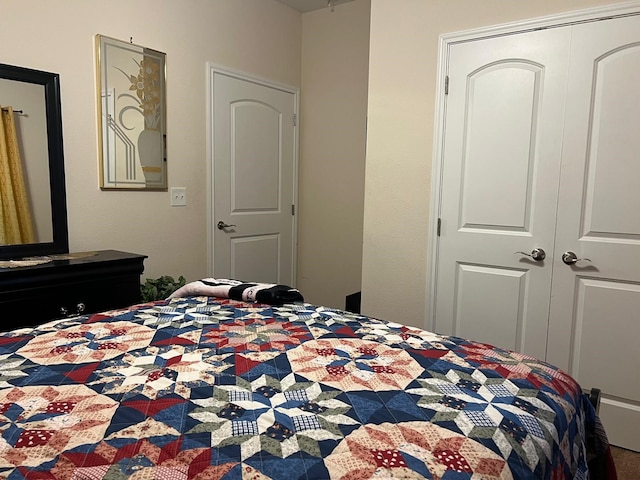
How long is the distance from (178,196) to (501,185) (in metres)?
2.03

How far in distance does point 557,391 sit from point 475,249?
153 centimetres

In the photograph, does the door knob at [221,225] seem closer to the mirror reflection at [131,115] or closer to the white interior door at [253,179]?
the white interior door at [253,179]

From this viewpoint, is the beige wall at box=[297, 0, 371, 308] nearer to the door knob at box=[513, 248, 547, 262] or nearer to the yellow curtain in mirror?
the door knob at box=[513, 248, 547, 262]

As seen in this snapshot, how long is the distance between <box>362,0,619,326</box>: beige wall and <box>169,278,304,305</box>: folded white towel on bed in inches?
43.8

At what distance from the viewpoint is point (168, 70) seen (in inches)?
120

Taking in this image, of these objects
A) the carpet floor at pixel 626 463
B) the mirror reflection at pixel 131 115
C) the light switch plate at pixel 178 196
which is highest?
the mirror reflection at pixel 131 115

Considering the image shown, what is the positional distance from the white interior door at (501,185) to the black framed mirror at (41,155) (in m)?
2.10

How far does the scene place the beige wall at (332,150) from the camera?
12.5ft

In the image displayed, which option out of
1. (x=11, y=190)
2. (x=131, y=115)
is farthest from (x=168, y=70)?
(x=11, y=190)

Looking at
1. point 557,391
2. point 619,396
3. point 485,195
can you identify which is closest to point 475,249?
point 485,195

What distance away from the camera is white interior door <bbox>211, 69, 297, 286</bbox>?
3456 mm

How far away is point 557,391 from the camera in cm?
116

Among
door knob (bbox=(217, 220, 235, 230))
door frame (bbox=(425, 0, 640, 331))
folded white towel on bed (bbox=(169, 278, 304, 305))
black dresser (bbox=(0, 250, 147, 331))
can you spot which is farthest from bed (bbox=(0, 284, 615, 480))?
door knob (bbox=(217, 220, 235, 230))

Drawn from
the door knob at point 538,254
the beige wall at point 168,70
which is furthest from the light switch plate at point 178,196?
the door knob at point 538,254
